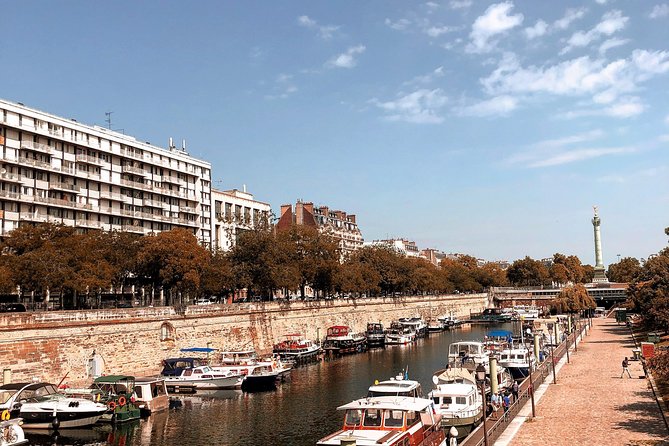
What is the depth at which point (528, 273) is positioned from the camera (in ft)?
592

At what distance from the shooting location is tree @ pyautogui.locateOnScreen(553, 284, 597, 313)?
118912mm

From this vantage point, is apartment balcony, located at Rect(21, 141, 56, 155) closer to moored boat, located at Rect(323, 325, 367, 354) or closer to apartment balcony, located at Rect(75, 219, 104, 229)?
apartment balcony, located at Rect(75, 219, 104, 229)

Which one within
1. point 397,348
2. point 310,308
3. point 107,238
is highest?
point 107,238

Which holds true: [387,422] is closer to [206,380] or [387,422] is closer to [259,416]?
[259,416]

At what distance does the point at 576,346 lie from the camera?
6631 cm

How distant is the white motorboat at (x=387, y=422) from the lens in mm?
24359

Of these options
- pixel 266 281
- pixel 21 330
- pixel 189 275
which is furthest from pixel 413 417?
pixel 266 281

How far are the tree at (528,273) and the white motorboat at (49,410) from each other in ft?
521

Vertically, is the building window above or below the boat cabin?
above

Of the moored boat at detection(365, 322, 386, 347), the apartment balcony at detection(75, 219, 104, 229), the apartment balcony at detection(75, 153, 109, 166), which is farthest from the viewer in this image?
the apartment balcony at detection(75, 153, 109, 166)

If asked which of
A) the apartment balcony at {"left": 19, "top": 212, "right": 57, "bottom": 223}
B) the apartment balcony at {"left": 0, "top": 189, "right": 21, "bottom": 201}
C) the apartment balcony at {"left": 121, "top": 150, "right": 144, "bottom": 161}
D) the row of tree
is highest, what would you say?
the apartment balcony at {"left": 121, "top": 150, "right": 144, "bottom": 161}

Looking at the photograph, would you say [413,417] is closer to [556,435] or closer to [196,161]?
[556,435]

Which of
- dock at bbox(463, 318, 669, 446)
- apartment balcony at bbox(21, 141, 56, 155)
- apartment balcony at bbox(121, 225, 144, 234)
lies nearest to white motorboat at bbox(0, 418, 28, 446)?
dock at bbox(463, 318, 669, 446)

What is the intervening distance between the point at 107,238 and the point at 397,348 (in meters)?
39.0
